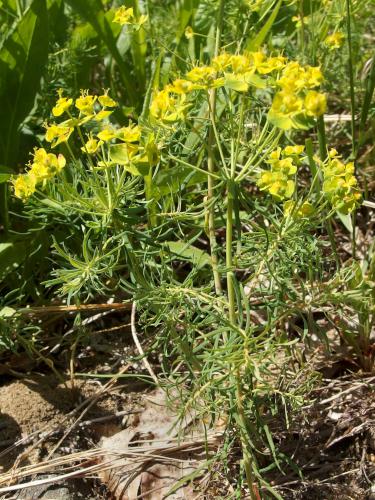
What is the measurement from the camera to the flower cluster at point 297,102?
1217mm

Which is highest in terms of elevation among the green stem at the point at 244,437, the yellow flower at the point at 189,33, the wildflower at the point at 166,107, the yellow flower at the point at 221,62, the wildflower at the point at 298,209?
the yellow flower at the point at 221,62

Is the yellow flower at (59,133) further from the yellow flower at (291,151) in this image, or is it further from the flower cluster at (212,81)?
the yellow flower at (291,151)

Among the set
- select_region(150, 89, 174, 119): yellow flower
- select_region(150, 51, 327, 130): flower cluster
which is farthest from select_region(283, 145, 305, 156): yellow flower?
select_region(150, 89, 174, 119): yellow flower

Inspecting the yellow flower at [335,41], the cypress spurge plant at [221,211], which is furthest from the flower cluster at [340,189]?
the yellow flower at [335,41]

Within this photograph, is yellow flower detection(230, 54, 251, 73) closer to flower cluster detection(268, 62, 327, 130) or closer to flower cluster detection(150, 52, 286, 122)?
flower cluster detection(150, 52, 286, 122)

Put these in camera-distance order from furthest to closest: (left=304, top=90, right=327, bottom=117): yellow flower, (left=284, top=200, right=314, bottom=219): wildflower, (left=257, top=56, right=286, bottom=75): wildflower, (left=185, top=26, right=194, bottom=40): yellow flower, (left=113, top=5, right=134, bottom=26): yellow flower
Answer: (left=185, top=26, right=194, bottom=40): yellow flower
(left=113, top=5, right=134, bottom=26): yellow flower
(left=284, top=200, right=314, bottom=219): wildflower
(left=257, top=56, right=286, bottom=75): wildflower
(left=304, top=90, right=327, bottom=117): yellow flower

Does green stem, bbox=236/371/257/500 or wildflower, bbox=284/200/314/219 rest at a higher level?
wildflower, bbox=284/200/314/219

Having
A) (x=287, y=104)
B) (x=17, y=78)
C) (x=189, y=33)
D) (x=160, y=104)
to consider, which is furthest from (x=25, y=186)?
(x=17, y=78)

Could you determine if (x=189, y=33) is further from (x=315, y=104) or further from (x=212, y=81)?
(x=315, y=104)

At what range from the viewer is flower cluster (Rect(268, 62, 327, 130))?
122 centimetres

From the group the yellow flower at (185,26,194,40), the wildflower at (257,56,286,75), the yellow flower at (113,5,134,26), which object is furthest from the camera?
the yellow flower at (185,26,194,40)

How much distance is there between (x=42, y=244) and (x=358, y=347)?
1.01 m

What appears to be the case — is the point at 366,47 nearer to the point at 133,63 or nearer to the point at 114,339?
the point at 133,63

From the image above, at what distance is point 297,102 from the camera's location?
1231 mm
